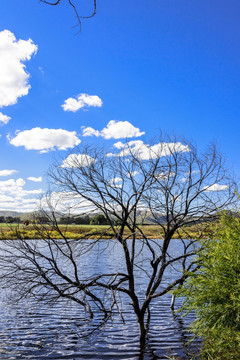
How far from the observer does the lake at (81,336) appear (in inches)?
439

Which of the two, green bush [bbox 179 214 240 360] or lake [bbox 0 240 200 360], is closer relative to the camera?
green bush [bbox 179 214 240 360]

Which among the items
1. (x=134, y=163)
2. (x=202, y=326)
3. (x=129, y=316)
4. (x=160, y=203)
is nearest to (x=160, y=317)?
(x=129, y=316)

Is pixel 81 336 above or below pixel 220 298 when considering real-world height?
below

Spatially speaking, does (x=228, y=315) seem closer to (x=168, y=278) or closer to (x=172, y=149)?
(x=172, y=149)

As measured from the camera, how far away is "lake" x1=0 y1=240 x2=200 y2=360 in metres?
11.2

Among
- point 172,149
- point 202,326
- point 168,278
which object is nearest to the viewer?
point 202,326

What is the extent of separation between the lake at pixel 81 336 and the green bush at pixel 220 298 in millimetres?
3879

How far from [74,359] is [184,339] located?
14.4ft

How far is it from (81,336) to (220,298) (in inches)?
370

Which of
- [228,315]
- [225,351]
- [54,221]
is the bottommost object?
[225,351]

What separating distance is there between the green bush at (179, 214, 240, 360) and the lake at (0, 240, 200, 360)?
388 cm

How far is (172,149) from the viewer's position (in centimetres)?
1078

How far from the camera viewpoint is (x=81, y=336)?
511 inches

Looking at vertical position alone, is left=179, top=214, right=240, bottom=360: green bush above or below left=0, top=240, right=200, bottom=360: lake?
above
